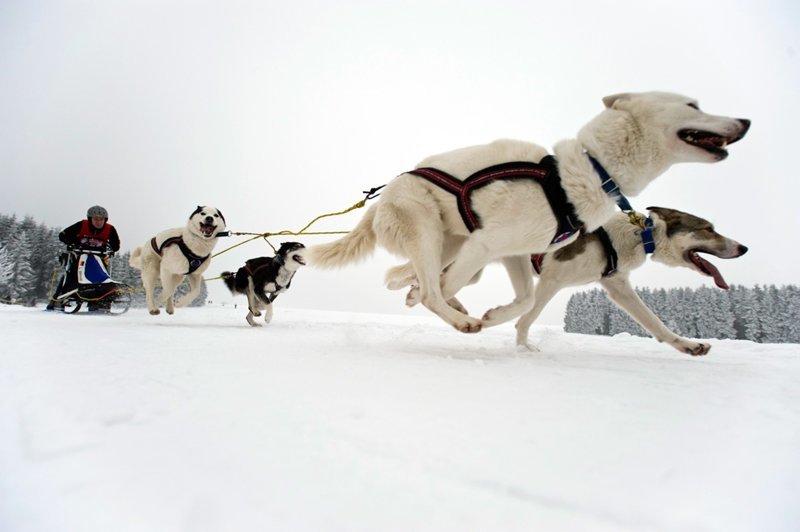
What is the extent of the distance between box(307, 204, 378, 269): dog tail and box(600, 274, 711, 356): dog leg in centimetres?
241

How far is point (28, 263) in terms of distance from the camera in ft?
57.9

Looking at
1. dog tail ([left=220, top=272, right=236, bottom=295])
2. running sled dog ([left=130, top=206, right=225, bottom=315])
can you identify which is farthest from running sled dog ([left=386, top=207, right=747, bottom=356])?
dog tail ([left=220, top=272, right=236, bottom=295])

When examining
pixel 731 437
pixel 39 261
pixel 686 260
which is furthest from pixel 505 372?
pixel 39 261

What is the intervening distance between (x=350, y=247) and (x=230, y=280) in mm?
5346

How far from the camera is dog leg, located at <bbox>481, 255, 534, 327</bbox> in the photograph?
291 cm

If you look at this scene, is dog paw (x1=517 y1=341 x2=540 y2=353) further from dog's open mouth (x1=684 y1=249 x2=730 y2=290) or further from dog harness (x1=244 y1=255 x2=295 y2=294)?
dog harness (x1=244 y1=255 x2=295 y2=294)

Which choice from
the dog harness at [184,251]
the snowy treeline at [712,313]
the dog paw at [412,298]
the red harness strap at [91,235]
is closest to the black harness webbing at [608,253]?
the dog paw at [412,298]

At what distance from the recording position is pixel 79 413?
1021mm

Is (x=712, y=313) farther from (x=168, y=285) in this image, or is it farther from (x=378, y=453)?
(x=378, y=453)

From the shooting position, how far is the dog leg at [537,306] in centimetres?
357

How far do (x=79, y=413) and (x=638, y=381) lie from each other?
83.0 inches

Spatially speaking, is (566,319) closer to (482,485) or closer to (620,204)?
(620,204)

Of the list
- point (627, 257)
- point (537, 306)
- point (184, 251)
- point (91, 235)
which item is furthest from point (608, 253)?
point (91, 235)

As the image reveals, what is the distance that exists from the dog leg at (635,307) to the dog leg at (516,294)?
102cm
